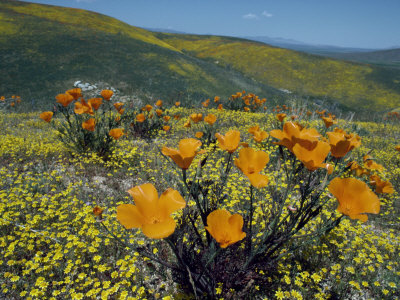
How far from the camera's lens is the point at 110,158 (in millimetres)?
4926

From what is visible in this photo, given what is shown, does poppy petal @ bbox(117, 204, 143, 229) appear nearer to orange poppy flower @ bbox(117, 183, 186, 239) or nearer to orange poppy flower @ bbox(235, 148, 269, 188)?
orange poppy flower @ bbox(117, 183, 186, 239)

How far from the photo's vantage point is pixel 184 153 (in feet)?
5.12

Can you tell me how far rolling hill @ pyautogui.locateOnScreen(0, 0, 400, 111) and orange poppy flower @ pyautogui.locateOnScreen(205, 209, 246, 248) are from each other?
10.1 metres

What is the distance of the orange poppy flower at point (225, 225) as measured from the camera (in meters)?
1.37

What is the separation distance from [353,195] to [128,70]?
18.4m


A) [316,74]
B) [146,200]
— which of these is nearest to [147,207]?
[146,200]

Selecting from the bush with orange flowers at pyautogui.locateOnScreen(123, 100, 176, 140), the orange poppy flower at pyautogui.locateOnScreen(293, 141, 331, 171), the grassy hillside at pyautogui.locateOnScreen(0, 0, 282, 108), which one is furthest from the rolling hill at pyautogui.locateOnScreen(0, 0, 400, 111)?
the orange poppy flower at pyautogui.locateOnScreen(293, 141, 331, 171)

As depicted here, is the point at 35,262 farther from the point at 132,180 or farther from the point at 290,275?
the point at 290,275

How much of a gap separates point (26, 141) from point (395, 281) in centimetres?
665

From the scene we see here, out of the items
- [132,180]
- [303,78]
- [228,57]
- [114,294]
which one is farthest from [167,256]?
[228,57]

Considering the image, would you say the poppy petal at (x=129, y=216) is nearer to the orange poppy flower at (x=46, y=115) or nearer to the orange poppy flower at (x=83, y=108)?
the orange poppy flower at (x=83, y=108)

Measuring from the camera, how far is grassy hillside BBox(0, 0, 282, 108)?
14727 mm

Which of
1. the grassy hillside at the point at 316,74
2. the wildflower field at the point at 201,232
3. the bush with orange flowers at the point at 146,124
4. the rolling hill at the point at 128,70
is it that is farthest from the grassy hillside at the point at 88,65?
the grassy hillside at the point at 316,74

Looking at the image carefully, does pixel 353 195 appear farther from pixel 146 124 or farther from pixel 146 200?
pixel 146 124
